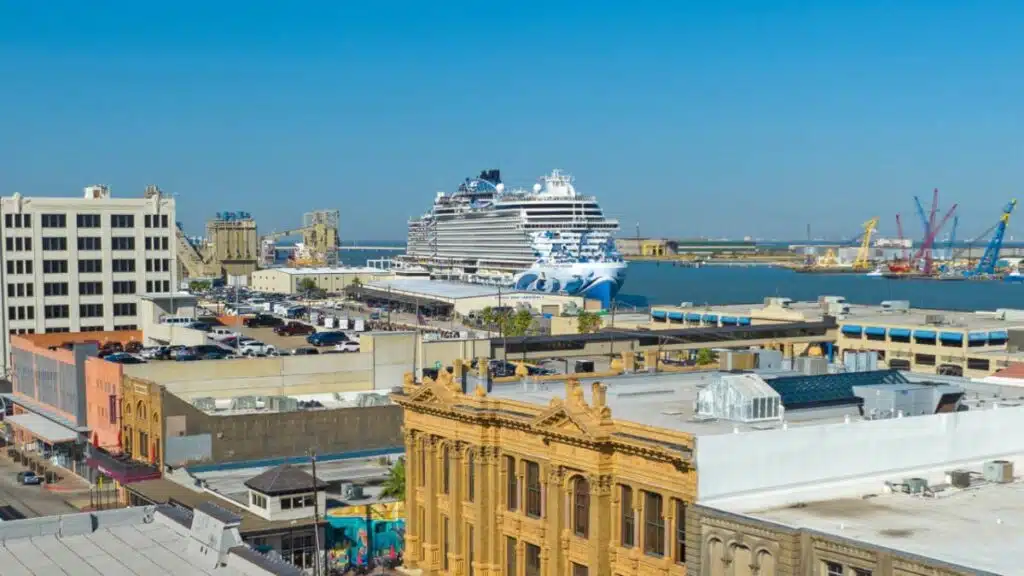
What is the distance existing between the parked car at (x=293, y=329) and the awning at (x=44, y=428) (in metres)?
21.0

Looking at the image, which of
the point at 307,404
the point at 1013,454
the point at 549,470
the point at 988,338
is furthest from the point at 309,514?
the point at 988,338

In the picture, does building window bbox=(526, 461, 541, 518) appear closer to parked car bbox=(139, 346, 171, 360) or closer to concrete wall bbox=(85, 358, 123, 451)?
concrete wall bbox=(85, 358, 123, 451)

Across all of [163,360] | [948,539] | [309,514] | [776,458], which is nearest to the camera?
[948,539]

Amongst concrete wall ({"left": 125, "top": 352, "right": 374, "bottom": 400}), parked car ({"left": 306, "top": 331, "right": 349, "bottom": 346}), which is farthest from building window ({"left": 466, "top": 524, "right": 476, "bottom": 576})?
parked car ({"left": 306, "top": 331, "right": 349, "bottom": 346})

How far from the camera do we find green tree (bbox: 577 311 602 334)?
401 ft

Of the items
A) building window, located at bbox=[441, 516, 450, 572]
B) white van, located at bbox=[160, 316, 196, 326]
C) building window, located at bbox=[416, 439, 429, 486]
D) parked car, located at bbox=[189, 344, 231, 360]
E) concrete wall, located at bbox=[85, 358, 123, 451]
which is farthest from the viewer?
white van, located at bbox=[160, 316, 196, 326]

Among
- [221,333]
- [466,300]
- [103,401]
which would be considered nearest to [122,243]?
[221,333]

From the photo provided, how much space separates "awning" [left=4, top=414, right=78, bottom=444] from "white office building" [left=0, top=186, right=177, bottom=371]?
94.0 feet

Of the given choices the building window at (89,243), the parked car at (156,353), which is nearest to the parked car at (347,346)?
the parked car at (156,353)

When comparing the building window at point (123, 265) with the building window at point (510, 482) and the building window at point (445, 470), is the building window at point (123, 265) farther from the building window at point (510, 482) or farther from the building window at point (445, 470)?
the building window at point (510, 482)

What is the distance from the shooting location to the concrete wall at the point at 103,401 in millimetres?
72312

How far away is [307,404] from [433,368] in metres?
11.0

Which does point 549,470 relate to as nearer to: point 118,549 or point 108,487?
point 118,549

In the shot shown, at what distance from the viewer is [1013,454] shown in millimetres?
41125
